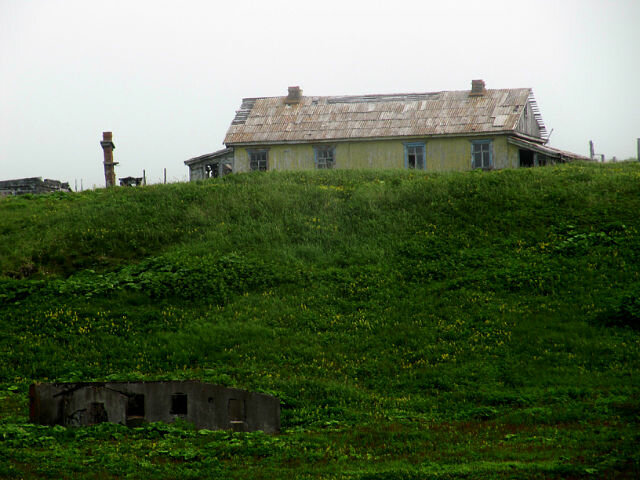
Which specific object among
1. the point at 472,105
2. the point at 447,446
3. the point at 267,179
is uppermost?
the point at 472,105

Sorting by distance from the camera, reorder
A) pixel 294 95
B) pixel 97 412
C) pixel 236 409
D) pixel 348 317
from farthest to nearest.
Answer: pixel 294 95 → pixel 348 317 → pixel 236 409 → pixel 97 412

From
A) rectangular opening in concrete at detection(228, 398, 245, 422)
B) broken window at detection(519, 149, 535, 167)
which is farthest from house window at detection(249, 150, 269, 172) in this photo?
rectangular opening in concrete at detection(228, 398, 245, 422)

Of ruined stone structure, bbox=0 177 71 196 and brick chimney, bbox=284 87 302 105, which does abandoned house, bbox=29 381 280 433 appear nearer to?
ruined stone structure, bbox=0 177 71 196

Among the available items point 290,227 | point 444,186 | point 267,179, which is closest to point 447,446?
point 290,227

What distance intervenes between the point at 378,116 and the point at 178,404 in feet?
108

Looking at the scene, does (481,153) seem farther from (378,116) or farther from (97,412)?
(97,412)

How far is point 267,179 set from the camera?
116 feet

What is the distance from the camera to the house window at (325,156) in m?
43.8

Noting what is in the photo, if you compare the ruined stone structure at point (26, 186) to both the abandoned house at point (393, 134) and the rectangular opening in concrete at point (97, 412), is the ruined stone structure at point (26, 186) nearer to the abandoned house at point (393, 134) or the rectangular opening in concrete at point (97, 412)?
the abandoned house at point (393, 134)

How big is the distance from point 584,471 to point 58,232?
2460 cm

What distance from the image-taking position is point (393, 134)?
141 ft

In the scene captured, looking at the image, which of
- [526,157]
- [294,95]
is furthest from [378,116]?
[526,157]

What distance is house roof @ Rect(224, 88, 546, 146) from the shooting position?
43031mm

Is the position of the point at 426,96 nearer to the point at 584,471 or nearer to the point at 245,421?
the point at 245,421
